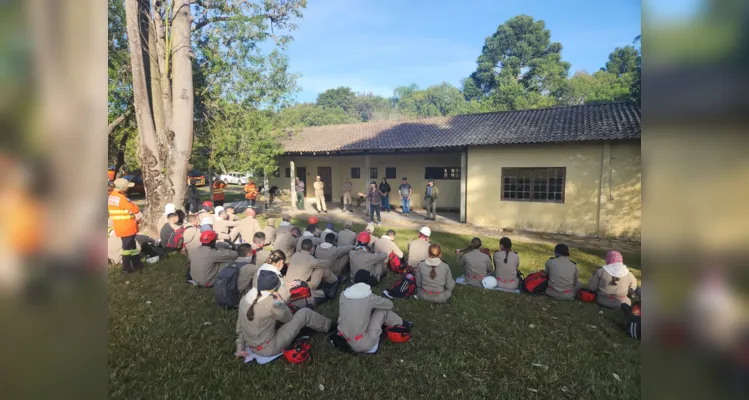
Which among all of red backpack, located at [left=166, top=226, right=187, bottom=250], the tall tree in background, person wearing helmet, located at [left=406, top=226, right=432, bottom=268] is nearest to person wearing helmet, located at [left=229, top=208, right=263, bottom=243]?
red backpack, located at [left=166, top=226, right=187, bottom=250]

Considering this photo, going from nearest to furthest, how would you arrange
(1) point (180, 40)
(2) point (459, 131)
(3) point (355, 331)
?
(3) point (355, 331), (1) point (180, 40), (2) point (459, 131)

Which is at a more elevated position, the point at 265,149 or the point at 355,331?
the point at 265,149

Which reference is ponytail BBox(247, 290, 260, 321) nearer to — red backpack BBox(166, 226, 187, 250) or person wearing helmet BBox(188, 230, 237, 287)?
person wearing helmet BBox(188, 230, 237, 287)

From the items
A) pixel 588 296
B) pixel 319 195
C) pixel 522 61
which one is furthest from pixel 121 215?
pixel 522 61

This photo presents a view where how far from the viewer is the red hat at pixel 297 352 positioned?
Answer: 379 cm

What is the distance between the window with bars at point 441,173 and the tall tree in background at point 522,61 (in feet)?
73.5

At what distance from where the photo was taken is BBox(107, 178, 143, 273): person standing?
6242 mm

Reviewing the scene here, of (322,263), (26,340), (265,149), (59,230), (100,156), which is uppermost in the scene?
(265,149)

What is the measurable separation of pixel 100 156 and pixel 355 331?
366 cm

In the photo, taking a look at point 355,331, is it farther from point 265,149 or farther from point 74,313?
point 265,149

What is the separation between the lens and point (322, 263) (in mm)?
5512

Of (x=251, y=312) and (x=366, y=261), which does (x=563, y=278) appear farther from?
(x=251, y=312)

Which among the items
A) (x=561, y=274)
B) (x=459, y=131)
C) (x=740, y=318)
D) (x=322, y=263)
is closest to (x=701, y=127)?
(x=740, y=318)

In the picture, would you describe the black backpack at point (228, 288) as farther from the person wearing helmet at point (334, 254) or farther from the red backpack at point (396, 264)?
the red backpack at point (396, 264)
